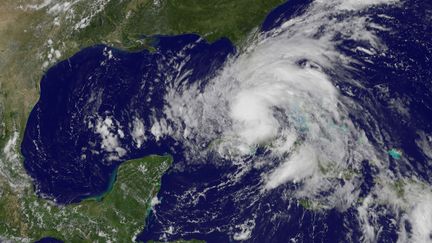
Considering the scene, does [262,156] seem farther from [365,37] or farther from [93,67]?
[93,67]


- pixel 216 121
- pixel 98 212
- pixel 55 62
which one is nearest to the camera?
pixel 216 121

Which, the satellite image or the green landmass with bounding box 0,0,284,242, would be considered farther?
the green landmass with bounding box 0,0,284,242

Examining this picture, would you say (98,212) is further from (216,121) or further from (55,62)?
(55,62)

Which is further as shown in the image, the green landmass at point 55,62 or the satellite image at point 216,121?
the green landmass at point 55,62

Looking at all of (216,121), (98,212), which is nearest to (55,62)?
(98,212)

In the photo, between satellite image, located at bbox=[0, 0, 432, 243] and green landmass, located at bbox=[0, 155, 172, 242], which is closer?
satellite image, located at bbox=[0, 0, 432, 243]
